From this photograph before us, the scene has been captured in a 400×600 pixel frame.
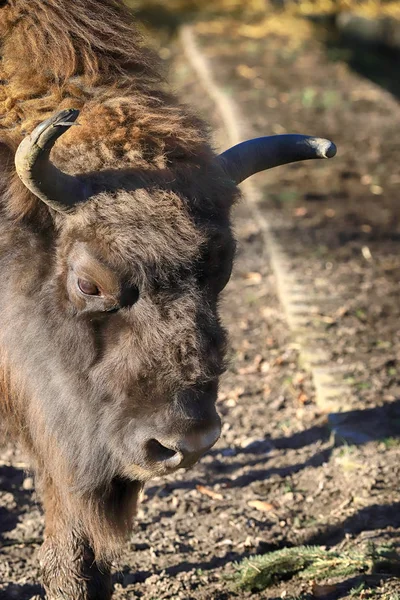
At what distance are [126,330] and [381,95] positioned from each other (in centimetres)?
960

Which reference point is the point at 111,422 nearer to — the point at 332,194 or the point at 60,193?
the point at 60,193

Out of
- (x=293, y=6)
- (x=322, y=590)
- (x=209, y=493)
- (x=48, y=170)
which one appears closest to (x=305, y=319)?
(x=209, y=493)

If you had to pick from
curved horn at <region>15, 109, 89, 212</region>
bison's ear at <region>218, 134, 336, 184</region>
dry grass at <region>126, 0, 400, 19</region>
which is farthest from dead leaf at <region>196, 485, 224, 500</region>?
dry grass at <region>126, 0, 400, 19</region>

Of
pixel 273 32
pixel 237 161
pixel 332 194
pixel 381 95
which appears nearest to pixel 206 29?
pixel 273 32

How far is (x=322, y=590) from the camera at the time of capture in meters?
3.98

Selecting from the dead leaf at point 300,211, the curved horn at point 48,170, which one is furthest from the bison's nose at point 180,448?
the dead leaf at point 300,211

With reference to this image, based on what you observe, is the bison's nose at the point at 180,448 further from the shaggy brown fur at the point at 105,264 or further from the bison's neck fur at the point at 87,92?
the bison's neck fur at the point at 87,92

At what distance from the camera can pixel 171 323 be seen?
3.16m

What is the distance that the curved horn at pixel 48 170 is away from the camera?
9.53 feet

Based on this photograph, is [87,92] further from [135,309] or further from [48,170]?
[135,309]

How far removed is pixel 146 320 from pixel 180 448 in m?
0.47

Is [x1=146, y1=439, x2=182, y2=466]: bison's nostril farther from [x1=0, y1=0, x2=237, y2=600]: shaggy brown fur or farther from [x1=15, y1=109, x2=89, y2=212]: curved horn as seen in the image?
[x1=15, y1=109, x2=89, y2=212]: curved horn

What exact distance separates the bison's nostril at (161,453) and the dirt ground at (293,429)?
123 centimetres

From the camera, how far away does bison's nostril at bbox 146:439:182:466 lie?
124 inches
